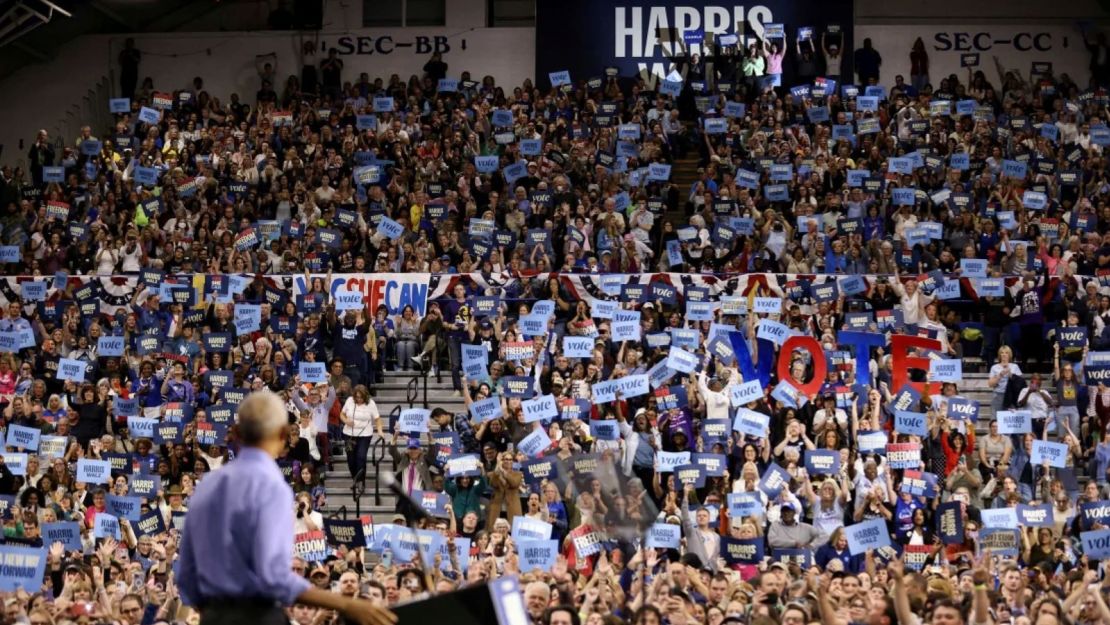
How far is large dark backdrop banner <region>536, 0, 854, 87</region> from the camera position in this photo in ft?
94.0

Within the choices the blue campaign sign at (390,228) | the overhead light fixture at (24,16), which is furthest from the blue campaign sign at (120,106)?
the blue campaign sign at (390,228)

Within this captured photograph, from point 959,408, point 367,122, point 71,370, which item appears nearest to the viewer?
point 959,408

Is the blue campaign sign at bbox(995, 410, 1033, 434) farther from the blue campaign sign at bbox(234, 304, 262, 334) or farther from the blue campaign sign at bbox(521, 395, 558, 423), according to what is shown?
the blue campaign sign at bbox(234, 304, 262, 334)

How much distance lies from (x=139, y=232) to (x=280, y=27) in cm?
835

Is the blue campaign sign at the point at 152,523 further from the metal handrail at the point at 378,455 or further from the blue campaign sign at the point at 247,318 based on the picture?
the blue campaign sign at the point at 247,318

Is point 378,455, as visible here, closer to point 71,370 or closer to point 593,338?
point 593,338

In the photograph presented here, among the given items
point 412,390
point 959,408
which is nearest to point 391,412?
point 412,390

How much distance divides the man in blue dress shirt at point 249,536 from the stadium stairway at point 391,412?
11054 millimetres

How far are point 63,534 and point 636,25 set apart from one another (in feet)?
54.6

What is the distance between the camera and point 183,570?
5.25m

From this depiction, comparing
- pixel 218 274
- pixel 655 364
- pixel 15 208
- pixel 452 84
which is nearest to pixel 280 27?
pixel 452 84

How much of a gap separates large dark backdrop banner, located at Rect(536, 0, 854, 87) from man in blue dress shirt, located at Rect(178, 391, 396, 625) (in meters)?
23.9

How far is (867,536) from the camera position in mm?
14211

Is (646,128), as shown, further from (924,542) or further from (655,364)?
(924,542)
